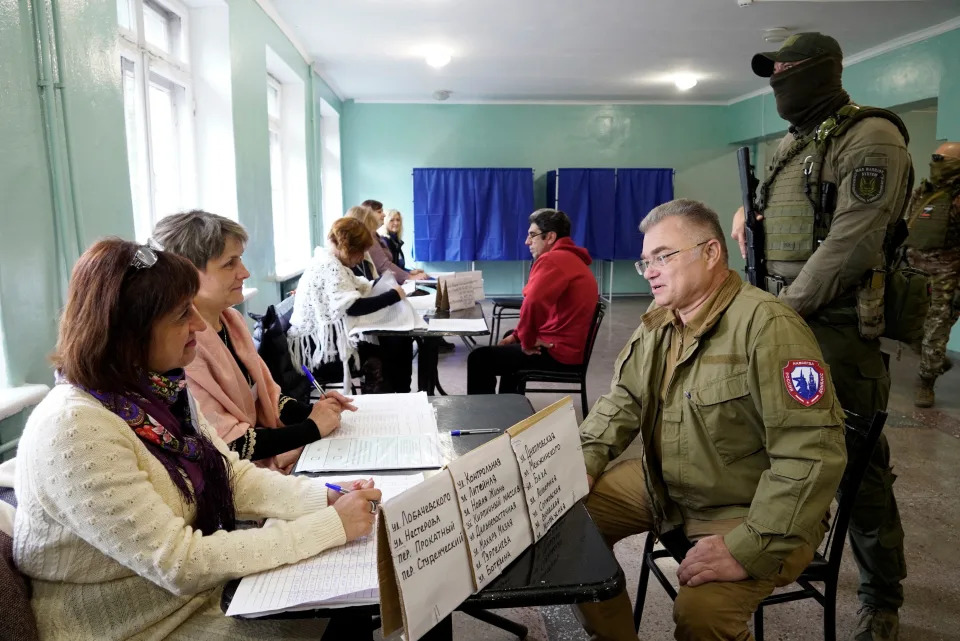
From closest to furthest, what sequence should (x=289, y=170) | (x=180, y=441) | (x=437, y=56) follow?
(x=180, y=441), (x=437, y=56), (x=289, y=170)

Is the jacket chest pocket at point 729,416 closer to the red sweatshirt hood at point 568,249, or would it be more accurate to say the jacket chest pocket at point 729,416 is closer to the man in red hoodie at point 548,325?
the man in red hoodie at point 548,325

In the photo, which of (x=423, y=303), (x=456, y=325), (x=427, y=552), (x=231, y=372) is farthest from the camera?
(x=423, y=303)

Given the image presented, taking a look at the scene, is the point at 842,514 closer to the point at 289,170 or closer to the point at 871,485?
the point at 871,485

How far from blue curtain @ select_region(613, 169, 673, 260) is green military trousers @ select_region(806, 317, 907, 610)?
6989mm

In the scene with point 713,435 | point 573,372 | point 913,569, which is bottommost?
point 913,569

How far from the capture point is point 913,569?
228 cm

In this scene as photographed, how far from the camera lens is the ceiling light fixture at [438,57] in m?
5.98

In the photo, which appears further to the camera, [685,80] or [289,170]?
→ [685,80]

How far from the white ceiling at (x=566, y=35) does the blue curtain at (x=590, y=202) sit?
1.26m

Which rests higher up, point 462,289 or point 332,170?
point 332,170

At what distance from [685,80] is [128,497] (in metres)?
7.54

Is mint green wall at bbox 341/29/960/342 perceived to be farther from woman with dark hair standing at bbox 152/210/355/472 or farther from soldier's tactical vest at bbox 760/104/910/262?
woman with dark hair standing at bbox 152/210/355/472

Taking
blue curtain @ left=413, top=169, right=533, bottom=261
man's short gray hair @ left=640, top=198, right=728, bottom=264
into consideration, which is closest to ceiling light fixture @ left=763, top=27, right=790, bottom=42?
blue curtain @ left=413, top=169, right=533, bottom=261

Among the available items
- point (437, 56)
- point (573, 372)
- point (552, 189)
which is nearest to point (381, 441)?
point (573, 372)
